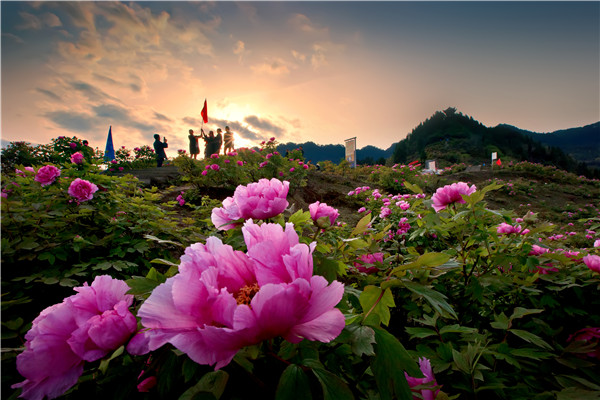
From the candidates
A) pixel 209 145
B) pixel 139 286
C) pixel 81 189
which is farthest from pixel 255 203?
pixel 209 145

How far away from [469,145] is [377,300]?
6932 centimetres

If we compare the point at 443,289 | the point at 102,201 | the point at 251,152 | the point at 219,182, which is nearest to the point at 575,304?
the point at 443,289

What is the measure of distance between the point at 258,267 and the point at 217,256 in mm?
93

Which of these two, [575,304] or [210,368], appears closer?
[210,368]

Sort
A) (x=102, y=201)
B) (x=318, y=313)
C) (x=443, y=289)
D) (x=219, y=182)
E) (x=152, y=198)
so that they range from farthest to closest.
A: (x=219, y=182) → (x=152, y=198) → (x=102, y=201) → (x=443, y=289) → (x=318, y=313)

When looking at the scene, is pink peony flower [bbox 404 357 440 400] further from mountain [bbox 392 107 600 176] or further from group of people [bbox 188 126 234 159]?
mountain [bbox 392 107 600 176]

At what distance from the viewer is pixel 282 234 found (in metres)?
0.51

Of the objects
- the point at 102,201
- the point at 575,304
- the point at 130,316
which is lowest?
the point at 575,304

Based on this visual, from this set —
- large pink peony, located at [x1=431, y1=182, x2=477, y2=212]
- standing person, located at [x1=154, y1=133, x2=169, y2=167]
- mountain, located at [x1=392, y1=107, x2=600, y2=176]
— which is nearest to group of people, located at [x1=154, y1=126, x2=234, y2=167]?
standing person, located at [x1=154, y1=133, x2=169, y2=167]

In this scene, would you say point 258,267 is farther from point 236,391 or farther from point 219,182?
point 219,182

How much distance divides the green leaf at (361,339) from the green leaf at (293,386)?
0.11 metres

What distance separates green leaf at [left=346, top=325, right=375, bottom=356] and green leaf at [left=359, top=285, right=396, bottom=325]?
0.10m

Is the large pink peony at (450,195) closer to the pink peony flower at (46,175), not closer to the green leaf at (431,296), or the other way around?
the green leaf at (431,296)

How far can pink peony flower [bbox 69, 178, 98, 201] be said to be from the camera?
1.80m
